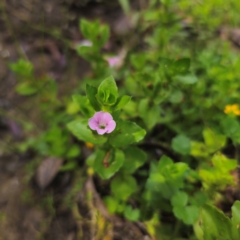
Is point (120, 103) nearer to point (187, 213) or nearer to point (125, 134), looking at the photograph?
point (125, 134)

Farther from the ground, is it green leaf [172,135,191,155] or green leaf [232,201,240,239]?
green leaf [232,201,240,239]

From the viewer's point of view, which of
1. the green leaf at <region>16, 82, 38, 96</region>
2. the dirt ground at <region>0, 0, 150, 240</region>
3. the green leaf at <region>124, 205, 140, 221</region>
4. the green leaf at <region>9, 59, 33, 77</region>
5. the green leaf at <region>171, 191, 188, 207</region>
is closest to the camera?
the green leaf at <region>171, 191, 188, 207</region>

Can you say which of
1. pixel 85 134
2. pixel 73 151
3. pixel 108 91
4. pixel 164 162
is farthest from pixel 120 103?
pixel 73 151

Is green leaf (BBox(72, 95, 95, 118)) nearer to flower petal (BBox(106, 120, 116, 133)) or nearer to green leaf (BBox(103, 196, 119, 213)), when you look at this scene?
flower petal (BBox(106, 120, 116, 133))

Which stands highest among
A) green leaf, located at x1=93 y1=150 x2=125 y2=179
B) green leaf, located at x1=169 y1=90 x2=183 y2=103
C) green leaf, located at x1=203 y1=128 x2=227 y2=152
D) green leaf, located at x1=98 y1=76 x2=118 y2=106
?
green leaf, located at x1=98 y1=76 x2=118 y2=106

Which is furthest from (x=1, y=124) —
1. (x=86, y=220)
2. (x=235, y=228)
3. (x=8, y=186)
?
(x=235, y=228)

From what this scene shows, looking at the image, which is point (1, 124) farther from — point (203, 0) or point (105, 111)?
point (203, 0)

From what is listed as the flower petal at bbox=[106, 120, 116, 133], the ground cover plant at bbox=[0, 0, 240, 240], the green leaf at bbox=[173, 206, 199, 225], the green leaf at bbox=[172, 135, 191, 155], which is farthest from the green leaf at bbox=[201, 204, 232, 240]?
the flower petal at bbox=[106, 120, 116, 133]
